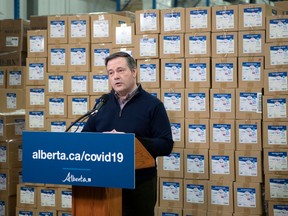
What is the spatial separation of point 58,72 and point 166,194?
5.45 feet

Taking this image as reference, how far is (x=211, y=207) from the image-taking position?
448 cm

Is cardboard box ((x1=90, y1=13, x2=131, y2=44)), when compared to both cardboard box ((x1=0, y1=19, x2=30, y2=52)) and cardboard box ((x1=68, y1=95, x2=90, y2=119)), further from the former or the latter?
cardboard box ((x1=0, y1=19, x2=30, y2=52))

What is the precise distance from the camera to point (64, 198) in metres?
4.97

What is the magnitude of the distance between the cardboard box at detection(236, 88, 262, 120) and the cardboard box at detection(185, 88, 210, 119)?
28 cm

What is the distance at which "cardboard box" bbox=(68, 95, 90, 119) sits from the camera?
488 cm

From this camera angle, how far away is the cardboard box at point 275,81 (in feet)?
14.0

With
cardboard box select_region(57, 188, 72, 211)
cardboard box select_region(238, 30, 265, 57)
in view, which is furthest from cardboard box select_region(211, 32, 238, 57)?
cardboard box select_region(57, 188, 72, 211)

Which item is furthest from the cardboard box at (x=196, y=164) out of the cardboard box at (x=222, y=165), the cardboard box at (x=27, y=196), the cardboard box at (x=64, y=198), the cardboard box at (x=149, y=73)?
the cardboard box at (x=27, y=196)

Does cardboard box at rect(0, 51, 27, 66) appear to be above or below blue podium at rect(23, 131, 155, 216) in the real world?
above

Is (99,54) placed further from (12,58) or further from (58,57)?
(12,58)

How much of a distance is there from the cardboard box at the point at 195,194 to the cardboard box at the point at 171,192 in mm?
58

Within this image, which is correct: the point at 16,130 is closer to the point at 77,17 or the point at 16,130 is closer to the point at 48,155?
the point at 77,17

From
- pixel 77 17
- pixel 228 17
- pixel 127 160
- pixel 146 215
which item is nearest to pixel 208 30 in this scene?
pixel 228 17

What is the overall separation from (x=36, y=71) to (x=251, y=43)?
2.24 meters
